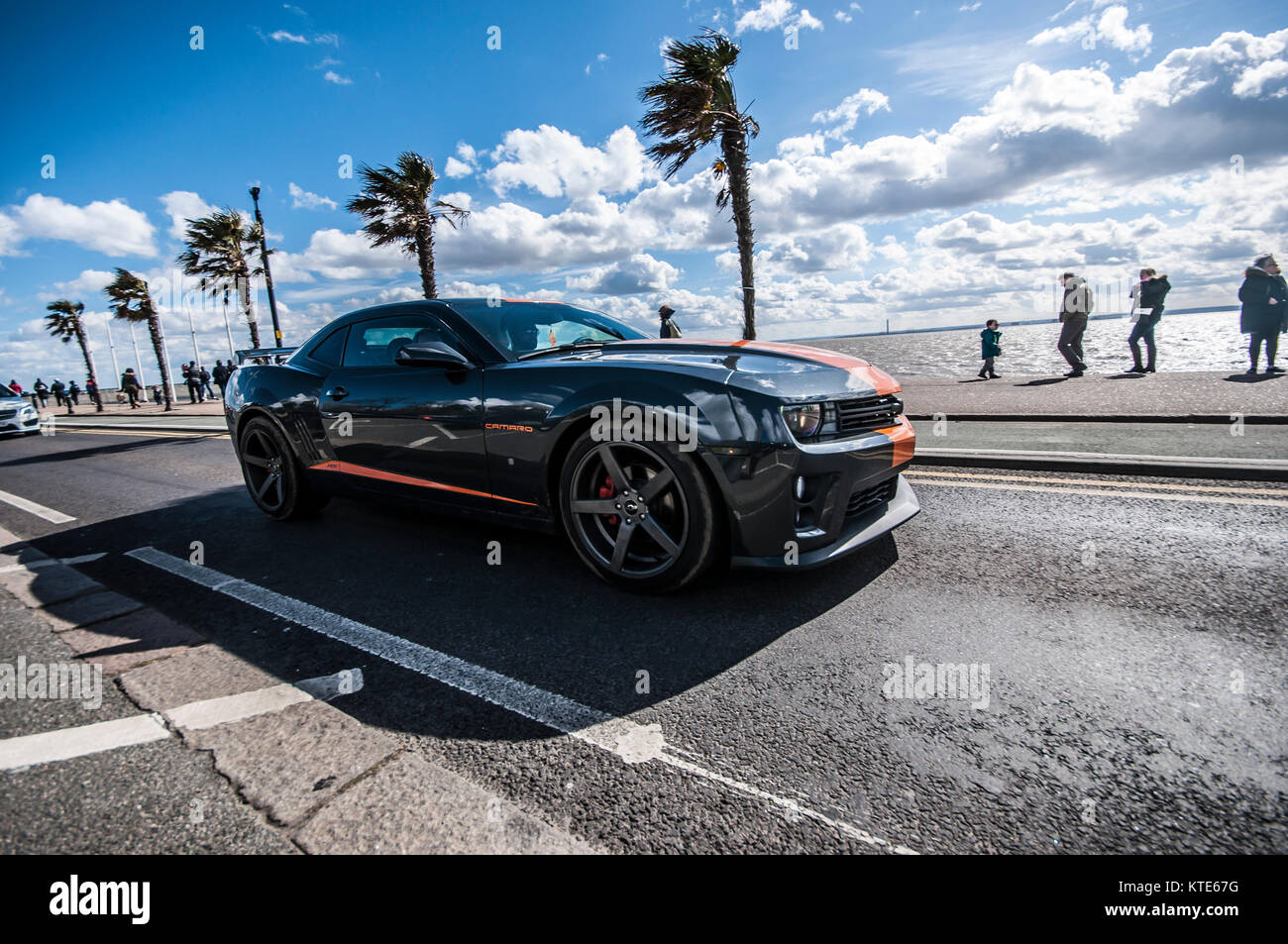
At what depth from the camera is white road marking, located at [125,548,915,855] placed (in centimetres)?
158

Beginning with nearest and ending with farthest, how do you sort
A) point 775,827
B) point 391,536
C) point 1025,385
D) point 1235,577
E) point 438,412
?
1. point 775,827
2. point 1235,577
3. point 438,412
4. point 391,536
5. point 1025,385

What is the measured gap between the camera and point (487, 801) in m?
1.57

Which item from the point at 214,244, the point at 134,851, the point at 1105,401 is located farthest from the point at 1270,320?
the point at 214,244

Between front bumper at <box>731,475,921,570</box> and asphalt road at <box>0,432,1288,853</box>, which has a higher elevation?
front bumper at <box>731,475,921,570</box>

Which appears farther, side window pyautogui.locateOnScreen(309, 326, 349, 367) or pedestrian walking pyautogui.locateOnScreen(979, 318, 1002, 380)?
pedestrian walking pyautogui.locateOnScreen(979, 318, 1002, 380)

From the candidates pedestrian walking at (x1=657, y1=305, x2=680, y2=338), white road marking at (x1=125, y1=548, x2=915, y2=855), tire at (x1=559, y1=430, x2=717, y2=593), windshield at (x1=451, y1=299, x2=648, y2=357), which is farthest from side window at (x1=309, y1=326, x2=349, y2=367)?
pedestrian walking at (x1=657, y1=305, x2=680, y2=338)

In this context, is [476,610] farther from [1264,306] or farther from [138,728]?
[1264,306]

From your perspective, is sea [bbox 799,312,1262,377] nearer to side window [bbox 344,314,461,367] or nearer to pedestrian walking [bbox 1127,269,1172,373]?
pedestrian walking [bbox 1127,269,1172,373]

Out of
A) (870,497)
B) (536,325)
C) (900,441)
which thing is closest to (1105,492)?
(900,441)

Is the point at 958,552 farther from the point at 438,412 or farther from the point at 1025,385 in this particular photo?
the point at 1025,385

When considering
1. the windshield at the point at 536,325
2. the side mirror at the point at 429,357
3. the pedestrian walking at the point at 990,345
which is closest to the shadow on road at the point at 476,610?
the side mirror at the point at 429,357

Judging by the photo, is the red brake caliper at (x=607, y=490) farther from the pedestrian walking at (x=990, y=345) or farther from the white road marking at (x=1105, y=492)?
the pedestrian walking at (x=990, y=345)
